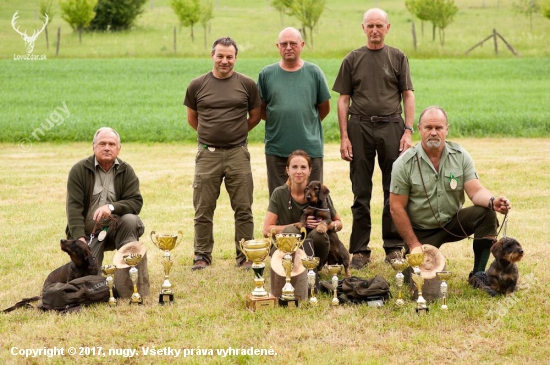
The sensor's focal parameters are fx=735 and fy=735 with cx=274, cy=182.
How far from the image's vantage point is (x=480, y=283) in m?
5.98

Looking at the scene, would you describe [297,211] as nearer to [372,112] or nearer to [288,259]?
[288,259]

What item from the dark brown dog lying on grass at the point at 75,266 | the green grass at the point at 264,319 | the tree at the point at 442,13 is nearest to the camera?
the green grass at the point at 264,319

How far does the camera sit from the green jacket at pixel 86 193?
6207mm

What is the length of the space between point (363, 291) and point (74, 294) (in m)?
2.21

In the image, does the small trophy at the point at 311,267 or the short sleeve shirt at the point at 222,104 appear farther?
the short sleeve shirt at the point at 222,104

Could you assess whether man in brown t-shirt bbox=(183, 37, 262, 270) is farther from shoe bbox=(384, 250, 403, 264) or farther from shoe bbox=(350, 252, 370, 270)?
shoe bbox=(384, 250, 403, 264)

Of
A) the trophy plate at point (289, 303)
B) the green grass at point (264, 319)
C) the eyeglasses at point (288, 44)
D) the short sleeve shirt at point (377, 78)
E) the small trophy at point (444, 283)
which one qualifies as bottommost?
the green grass at point (264, 319)

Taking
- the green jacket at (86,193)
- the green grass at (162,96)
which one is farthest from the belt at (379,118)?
the green grass at (162,96)

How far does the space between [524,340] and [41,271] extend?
4.36 meters

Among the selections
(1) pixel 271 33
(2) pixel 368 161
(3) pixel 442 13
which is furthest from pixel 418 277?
(1) pixel 271 33

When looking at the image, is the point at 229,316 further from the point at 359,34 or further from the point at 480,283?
the point at 359,34

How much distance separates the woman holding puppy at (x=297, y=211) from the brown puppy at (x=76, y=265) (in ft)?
4.86

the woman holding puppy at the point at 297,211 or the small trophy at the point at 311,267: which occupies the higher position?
the woman holding puppy at the point at 297,211

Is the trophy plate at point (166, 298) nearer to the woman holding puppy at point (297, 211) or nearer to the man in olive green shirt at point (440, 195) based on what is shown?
the woman holding puppy at point (297, 211)
